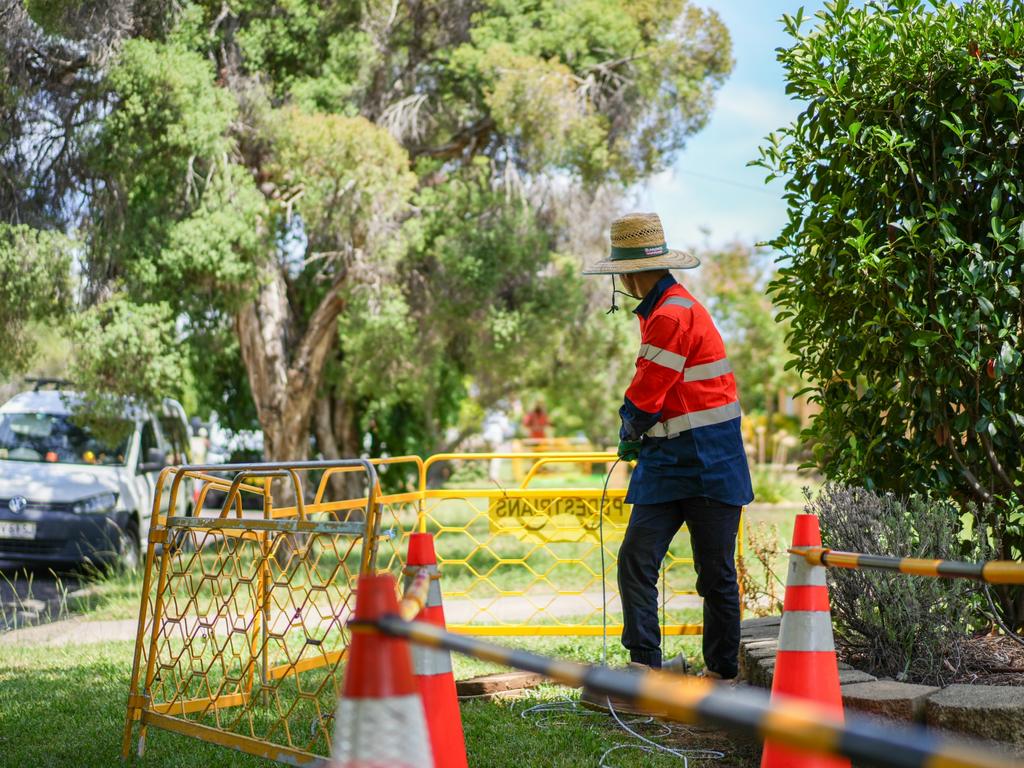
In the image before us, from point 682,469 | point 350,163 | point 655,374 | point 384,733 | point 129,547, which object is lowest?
point 129,547

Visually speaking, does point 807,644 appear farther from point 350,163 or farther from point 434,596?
point 350,163

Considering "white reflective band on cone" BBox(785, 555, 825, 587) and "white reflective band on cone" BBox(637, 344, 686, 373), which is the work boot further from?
"white reflective band on cone" BBox(785, 555, 825, 587)

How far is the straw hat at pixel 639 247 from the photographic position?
5.05 m

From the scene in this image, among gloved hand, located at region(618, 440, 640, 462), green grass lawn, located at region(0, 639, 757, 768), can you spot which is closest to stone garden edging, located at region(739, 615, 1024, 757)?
green grass lawn, located at region(0, 639, 757, 768)

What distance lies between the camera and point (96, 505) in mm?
10570

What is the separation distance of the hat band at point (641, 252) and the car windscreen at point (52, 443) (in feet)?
24.5

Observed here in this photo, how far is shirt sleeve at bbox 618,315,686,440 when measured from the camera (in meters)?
4.76

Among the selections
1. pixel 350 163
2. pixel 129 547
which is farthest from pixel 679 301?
pixel 129 547

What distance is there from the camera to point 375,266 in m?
11.6

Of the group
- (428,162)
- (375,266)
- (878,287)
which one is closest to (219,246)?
(375,266)

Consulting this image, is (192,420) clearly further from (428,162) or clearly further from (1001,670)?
(1001,670)

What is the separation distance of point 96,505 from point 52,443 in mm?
1217

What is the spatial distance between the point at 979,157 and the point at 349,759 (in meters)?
4.01

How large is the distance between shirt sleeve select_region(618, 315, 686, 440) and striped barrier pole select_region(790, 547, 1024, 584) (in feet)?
4.35
